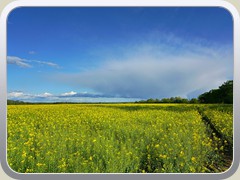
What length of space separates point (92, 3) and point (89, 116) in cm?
155

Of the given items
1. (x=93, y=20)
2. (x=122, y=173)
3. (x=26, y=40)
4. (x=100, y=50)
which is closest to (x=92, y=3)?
(x=93, y=20)

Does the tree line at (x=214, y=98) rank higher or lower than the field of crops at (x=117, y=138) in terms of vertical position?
higher

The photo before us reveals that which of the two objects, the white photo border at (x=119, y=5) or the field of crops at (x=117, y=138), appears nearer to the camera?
the white photo border at (x=119, y=5)

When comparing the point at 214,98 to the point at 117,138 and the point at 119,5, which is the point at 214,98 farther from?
the point at 119,5

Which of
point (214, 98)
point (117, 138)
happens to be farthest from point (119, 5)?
point (117, 138)

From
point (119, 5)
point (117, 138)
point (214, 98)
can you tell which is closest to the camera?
point (119, 5)

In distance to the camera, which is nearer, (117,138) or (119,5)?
(119,5)

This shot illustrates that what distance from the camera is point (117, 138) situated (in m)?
5.00

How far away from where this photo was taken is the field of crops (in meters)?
4.45

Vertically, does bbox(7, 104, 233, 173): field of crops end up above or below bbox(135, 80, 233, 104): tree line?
below

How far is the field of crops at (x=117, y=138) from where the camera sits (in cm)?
Answer: 445

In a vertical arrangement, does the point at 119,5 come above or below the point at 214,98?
above

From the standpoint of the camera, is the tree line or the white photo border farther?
the tree line

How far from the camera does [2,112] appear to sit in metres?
4.34
